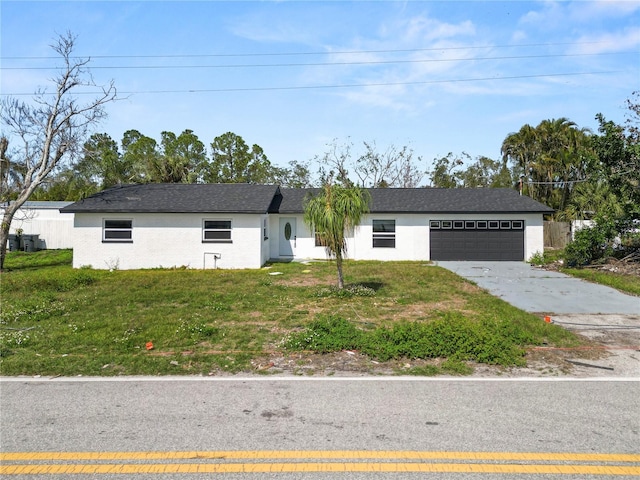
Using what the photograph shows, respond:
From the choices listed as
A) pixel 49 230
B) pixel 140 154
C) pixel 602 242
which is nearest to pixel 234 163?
pixel 140 154

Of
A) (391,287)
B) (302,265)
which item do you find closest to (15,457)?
(391,287)

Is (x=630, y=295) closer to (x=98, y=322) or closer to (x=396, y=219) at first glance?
(x=396, y=219)

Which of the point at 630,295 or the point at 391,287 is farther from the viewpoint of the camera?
the point at 391,287

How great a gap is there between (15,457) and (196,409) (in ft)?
5.34

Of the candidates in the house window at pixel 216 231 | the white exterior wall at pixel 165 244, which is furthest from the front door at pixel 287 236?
the house window at pixel 216 231

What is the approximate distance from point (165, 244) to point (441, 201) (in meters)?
14.0

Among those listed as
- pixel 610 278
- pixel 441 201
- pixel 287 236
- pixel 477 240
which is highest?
pixel 441 201

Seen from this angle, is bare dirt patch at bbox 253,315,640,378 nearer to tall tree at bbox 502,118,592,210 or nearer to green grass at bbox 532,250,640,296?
green grass at bbox 532,250,640,296

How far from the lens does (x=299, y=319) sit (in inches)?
380

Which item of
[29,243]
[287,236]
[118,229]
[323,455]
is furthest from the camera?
[29,243]

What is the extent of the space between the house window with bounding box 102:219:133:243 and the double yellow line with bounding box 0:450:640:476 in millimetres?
17774

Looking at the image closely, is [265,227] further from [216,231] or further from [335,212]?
[335,212]

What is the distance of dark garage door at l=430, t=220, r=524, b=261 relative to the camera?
22.9 m

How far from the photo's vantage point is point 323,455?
3.89 metres
